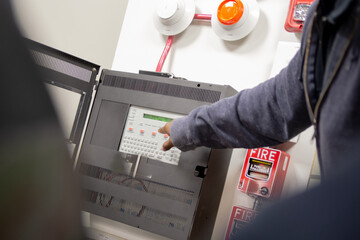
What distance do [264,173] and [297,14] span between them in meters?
0.51

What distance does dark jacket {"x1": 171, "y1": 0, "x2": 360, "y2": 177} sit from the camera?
0.45 metres

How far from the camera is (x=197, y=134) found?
83cm

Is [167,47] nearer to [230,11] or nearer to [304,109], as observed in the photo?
[230,11]

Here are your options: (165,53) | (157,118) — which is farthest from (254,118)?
(165,53)

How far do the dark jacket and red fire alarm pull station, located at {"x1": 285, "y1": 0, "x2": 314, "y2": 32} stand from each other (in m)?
0.48

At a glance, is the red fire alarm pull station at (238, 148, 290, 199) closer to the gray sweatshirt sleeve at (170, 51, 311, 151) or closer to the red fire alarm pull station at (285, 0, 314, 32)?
the gray sweatshirt sleeve at (170, 51, 311, 151)

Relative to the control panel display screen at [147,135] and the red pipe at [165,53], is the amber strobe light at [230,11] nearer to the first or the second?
the red pipe at [165,53]

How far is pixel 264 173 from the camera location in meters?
1.00

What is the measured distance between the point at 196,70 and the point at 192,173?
46cm

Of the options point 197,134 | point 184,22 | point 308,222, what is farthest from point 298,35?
point 308,222

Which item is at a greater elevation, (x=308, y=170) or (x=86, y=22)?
(x=86, y=22)

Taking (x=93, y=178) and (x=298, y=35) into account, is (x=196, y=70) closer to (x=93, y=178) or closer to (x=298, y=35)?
(x=298, y=35)

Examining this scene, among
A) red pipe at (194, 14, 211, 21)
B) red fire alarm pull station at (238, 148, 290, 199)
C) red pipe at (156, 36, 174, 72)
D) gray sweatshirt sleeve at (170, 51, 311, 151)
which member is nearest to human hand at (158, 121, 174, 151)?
gray sweatshirt sleeve at (170, 51, 311, 151)

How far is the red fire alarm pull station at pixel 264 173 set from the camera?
0.97 meters
